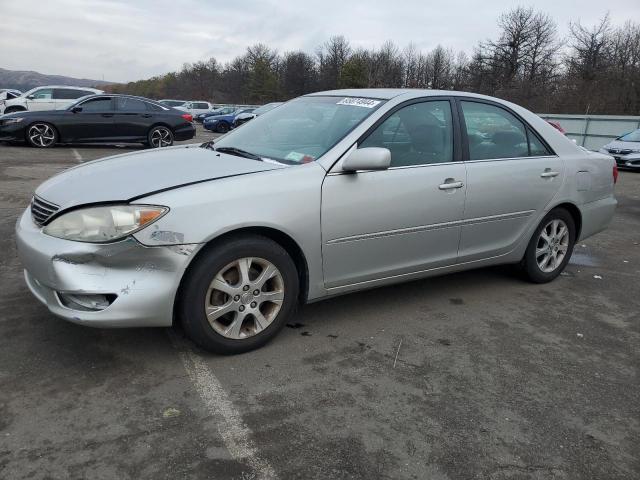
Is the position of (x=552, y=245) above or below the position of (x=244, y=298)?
below

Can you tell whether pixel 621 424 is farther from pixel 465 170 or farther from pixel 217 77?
pixel 217 77

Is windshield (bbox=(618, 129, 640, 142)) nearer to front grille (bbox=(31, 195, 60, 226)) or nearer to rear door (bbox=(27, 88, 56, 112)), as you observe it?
front grille (bbox=(31, 195, 60, 226))

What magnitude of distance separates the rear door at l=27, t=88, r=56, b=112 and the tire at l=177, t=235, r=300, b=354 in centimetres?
1775

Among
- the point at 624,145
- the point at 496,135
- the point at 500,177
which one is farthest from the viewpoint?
the point at 624,145

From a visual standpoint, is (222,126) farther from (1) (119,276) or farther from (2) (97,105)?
(1) (119,276)

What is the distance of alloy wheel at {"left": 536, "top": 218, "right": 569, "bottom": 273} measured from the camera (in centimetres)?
477

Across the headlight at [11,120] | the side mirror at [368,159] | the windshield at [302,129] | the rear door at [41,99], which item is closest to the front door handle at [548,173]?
the windshield at [302,129]

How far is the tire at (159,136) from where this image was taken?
14852mm

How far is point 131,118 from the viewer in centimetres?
1451

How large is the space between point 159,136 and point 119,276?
42.8 feet

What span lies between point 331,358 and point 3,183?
743 centimetres

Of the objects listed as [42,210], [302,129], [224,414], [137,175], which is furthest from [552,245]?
[42,210]

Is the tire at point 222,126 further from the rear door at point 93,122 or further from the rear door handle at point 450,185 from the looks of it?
the rear door handle at point 450,185

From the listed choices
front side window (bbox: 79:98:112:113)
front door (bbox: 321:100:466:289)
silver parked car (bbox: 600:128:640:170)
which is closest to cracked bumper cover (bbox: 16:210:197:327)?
front door (bbox: 321:100:466:289)
